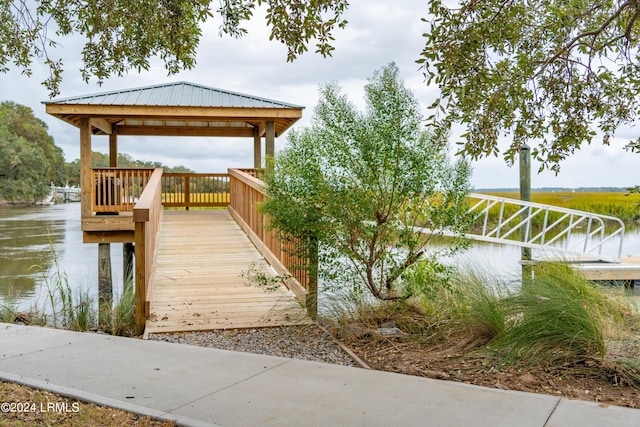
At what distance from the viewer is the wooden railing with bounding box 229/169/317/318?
5539 millimetres

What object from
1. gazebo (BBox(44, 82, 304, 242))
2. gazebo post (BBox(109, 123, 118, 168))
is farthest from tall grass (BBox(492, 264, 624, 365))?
gazebo post (BBox(109, 123, 118, 168))

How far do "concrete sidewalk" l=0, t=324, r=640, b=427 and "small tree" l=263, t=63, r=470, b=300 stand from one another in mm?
1328

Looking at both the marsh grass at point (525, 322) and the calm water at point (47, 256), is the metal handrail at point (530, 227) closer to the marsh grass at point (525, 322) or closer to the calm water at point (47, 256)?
the calm water at point (47, 256)

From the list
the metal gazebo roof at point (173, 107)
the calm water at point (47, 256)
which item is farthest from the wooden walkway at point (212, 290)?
the metal gazebo roof at point (173, 107)

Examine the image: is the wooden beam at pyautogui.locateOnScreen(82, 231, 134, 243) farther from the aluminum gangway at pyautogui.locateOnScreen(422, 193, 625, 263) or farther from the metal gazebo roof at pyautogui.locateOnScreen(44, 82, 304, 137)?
the aluminum gangway at pyautogui.locateOnScreen(422, 193, 625, 263)

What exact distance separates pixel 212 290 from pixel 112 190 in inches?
271

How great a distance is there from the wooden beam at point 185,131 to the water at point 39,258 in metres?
4.23

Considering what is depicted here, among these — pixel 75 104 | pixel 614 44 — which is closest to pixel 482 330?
pixel 614 44

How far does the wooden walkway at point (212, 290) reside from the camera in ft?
18.3

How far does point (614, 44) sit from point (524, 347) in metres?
3.35

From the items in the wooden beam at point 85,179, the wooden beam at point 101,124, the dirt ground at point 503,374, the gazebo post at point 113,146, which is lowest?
the dirt ground at point 503,374

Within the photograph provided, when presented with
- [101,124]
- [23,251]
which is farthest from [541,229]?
[23,251]

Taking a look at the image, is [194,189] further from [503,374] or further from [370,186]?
[503,374]

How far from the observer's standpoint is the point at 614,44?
18.2ft
